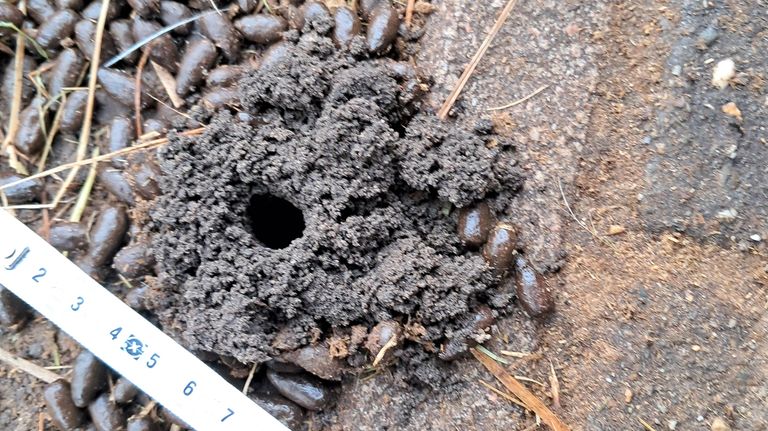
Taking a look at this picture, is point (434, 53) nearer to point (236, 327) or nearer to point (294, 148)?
point (294, 148)

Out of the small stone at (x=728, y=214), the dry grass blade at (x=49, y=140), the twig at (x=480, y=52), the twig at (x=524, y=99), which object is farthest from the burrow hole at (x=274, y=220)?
the small stone at (x=728, y=214)

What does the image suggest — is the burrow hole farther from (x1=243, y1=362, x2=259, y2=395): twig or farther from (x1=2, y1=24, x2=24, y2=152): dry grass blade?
(x1=2, y1=24, x2=24, y2=152): dry grass blade

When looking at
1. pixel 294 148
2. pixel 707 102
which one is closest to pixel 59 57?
pixel 294 148

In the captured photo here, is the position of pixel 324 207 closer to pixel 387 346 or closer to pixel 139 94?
pixel 387 346

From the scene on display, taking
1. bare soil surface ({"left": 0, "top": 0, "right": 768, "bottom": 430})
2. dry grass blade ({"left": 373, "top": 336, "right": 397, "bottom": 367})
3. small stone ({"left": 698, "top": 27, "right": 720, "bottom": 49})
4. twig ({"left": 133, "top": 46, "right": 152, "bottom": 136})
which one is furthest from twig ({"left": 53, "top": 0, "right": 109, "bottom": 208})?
small stone ({"left": 698, "top": 27, "right": 720, "bottom": 49})

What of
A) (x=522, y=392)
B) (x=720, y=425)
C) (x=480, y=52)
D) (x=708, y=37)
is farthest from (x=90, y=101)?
(x=720, y=425)

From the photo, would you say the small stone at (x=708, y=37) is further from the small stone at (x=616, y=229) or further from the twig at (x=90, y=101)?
the twig at (x=90, y=101)
